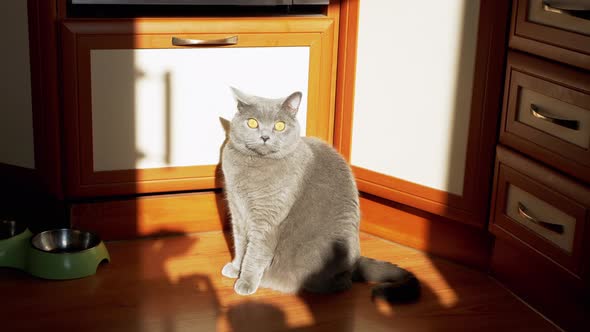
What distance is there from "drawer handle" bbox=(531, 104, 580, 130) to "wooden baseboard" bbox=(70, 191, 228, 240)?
1030mm

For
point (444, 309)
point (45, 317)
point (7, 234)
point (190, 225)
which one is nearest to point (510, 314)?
point (444, 309)

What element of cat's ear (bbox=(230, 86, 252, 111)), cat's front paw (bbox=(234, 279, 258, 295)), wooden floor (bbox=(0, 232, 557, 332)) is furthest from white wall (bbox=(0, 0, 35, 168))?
cat's front paw (bbox=(234, 279, 258, 295))

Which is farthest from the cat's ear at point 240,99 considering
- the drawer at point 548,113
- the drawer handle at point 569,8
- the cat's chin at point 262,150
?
the drawer handle at point 569,8

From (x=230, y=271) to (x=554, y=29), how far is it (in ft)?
3.54

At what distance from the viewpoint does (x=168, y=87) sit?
2.36 meters

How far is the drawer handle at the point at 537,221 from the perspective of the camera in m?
1.96

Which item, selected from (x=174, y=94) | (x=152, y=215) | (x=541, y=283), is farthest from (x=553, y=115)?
(x=152, y=215)

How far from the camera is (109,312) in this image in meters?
2.03

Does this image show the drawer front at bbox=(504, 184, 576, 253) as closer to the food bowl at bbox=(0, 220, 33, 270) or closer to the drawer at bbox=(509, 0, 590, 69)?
the drawer at bbox=(509, 0, 590, 69)

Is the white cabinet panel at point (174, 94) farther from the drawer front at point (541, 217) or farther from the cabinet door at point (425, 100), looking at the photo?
the drawer front at point (541, 217)

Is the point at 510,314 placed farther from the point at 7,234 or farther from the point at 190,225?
the point at 7,234

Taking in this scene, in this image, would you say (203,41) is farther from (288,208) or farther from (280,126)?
(288,208)

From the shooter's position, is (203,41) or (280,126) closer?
(280,126)

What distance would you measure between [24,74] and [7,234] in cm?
47
